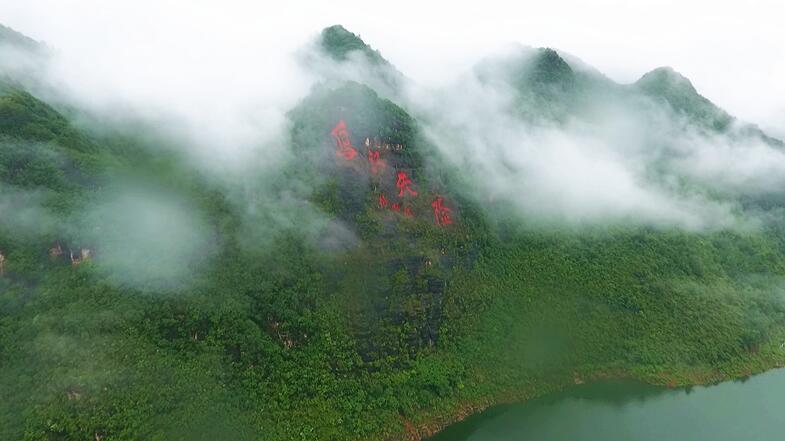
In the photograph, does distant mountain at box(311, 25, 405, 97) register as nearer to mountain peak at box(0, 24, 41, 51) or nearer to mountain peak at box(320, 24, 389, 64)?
mountain peak at box(320, 24, 389, 64)

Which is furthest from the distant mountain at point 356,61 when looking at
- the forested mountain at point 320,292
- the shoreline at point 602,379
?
the shoreline at point 602,379

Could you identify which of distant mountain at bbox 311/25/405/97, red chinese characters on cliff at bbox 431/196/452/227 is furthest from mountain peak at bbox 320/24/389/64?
red chinese characters on cliff at bbox 431/196/452/227

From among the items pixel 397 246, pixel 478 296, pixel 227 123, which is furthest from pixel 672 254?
pixel 227 123

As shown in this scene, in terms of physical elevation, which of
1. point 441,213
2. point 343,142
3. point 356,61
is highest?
point 356,61

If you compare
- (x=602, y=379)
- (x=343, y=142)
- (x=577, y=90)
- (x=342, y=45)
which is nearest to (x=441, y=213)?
(x=343, y=142)

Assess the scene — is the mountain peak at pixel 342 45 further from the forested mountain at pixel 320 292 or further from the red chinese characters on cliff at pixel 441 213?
the red chinese characters on cliff at pixel 441 213

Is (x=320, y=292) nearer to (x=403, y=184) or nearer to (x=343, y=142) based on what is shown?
(x=403, y=184)

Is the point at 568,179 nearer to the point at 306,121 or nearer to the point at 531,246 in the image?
the point at 531,246
